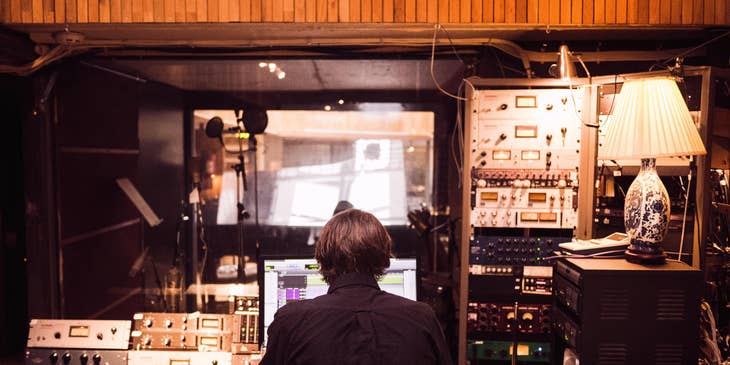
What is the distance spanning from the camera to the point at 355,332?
4.31ft

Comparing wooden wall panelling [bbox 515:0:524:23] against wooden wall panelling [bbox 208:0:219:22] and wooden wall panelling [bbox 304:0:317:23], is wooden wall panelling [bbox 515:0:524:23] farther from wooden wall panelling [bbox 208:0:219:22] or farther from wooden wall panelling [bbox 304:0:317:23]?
wooden wall panelling [bbox 208:0:219:22]

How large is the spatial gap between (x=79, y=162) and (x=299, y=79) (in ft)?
7.62

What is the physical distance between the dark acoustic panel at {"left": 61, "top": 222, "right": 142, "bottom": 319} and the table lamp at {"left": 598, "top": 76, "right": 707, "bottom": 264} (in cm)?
378

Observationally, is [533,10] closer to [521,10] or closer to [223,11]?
[521,10]

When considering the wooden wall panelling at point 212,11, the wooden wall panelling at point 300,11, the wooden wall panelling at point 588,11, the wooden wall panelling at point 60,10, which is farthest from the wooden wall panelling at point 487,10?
the wooden wall panelling at point 60,10

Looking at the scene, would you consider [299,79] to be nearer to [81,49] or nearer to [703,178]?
[81,49]

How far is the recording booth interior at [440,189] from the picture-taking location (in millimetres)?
2096

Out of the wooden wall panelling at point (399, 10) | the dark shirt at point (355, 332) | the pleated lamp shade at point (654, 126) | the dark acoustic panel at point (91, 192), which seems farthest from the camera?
the dark acoustic panel at point (91, 192)

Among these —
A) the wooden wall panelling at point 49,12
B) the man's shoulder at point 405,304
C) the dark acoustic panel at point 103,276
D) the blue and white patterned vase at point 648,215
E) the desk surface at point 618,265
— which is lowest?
the dark acoustic panel at point 103,276

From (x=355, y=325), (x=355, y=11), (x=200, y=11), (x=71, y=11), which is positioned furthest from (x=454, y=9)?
(x=71, y=11)

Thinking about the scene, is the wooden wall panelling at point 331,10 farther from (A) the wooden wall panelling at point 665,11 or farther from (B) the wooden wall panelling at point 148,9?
(A) the wooden wall panelling at point 665,11

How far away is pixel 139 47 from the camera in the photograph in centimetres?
355

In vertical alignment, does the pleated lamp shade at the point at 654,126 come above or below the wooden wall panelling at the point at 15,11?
below

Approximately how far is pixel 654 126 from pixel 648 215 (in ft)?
1.24
